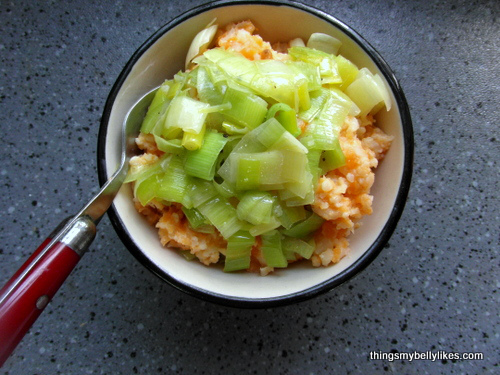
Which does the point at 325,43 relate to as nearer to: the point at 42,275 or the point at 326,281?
the point at 326,281

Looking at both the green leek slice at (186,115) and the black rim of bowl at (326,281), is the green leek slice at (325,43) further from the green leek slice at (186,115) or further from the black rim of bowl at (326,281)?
the green leek slice at (186,115)

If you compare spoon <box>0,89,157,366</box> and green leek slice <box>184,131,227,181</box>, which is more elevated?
green leek slice <box>184,131,227,181</box>

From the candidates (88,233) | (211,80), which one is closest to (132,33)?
(211,80)

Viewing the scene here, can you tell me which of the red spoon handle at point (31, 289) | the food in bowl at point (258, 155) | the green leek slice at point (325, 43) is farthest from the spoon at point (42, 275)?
the green leek slice at point (325, 43)

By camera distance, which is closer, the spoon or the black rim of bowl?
the spoon

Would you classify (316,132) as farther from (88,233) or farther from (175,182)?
(88,233)

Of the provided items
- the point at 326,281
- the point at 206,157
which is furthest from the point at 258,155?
the point at 326,281

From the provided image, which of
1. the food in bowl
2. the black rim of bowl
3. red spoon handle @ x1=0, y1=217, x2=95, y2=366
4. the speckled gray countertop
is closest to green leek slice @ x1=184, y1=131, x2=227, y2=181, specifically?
the food in bowl

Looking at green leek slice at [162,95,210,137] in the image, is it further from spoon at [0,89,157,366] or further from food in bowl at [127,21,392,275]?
spoon at [0,89,157,366]
